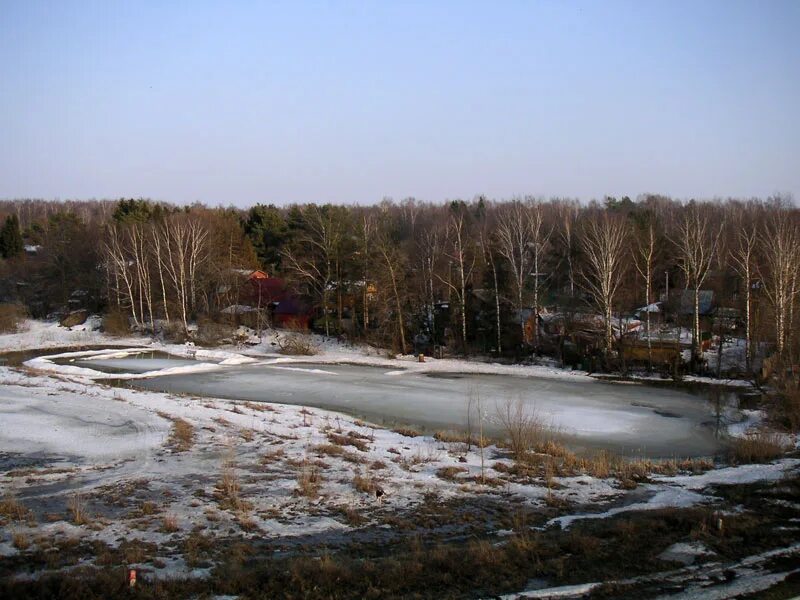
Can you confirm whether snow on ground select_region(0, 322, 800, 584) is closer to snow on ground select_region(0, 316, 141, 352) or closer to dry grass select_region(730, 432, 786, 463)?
dry grass select_region(730, 432, 786, 463)

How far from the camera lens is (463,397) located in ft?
90.0

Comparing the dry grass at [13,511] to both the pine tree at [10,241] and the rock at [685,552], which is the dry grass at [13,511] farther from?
the pine tree at [10,241]

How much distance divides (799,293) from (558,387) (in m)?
14.2

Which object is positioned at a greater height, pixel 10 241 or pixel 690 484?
pixel 10 241

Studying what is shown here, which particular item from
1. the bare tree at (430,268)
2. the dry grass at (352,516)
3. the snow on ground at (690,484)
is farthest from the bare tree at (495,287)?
the dry grass at (352,516)

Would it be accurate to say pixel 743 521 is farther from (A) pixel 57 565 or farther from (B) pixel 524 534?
(A) pixel 57 565

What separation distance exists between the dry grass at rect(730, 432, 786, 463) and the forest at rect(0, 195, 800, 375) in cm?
1337

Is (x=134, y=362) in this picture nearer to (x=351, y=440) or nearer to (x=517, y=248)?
(x=517, y=248)

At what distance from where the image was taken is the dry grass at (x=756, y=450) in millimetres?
15516

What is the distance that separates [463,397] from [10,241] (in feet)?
222

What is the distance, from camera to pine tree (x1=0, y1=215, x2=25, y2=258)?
73.8m

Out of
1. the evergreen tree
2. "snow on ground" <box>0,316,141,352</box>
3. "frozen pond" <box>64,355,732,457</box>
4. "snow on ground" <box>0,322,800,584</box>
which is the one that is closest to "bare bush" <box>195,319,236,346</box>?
"snow on ground" <box>0,316,141,352</box>

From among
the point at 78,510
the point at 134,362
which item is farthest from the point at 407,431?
the point at 134,362

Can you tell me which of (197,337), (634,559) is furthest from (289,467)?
(197,337)
